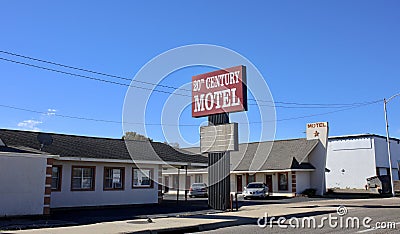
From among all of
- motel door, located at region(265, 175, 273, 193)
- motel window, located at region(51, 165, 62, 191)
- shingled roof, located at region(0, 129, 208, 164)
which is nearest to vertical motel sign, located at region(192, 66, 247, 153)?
shingled roof, located at region(0, 129, 208, 164)

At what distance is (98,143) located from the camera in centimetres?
2822

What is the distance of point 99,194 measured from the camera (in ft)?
82.3

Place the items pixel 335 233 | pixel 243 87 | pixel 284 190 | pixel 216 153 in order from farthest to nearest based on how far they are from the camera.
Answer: pixel 284 190
pixel 216 153
pixel 243 87
pixel 335 233

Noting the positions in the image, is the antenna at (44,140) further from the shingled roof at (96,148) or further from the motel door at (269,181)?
the motel door at (269,181)

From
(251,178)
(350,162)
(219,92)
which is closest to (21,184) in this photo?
(219,92)

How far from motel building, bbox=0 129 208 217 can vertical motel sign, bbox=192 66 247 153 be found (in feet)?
19.7

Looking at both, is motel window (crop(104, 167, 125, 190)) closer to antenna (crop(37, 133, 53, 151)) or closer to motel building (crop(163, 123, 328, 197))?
antenna (crop(37, 133, 53, 151))

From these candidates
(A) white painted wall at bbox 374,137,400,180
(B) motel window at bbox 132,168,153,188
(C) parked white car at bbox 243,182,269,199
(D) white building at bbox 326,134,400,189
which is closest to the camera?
(B) motel window at bbox 132,168,153,188

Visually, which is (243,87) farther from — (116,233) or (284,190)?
(284,190)

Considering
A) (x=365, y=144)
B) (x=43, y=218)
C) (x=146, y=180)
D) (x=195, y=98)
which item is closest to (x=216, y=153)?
(x=195, y=98)

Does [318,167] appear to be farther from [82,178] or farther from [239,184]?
[82,178]

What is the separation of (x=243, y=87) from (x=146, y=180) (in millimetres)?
10488

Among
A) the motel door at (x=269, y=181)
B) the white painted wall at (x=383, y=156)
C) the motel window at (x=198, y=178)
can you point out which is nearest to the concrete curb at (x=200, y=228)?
the motel door at (x=269, y=181)

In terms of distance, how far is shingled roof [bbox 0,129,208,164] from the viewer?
23.1 m
